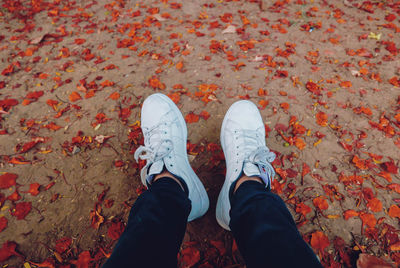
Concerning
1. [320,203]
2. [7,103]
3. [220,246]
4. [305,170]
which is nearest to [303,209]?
[320,203]

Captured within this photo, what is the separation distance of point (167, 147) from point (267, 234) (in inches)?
36.1

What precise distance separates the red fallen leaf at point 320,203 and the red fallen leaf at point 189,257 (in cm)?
90

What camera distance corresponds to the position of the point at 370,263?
1159mm

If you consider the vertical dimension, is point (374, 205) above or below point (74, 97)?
below

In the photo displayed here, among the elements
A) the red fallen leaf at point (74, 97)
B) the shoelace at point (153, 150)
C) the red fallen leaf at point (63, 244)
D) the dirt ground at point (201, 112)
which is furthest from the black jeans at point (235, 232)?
the red fallen leaf at point (74, 97)

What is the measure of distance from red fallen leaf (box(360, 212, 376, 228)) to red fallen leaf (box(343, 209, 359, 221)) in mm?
37

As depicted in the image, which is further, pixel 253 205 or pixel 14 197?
pixel 14 197

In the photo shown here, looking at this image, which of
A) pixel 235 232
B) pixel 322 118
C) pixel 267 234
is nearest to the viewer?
pixel 267 234

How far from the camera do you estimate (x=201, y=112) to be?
1.85m

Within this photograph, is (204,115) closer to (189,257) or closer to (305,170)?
(305,170)

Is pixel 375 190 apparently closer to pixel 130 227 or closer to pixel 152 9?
pixel 130 227

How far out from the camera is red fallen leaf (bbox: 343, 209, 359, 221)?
1335 millimetres

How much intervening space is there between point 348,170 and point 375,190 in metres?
0.21

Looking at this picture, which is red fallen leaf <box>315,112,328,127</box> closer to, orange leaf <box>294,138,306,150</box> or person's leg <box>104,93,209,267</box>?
orange leaf <box>294,138,306,150</box>
